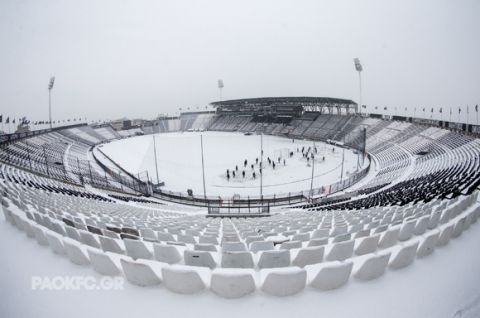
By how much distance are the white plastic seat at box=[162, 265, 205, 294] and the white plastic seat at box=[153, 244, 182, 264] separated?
85 centimetres

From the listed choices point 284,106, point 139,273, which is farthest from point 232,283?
point 284,106

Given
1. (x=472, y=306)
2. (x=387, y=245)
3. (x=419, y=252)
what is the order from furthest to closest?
(x=387, y=245) < (x=419, y=252) < (x=472, y=306)

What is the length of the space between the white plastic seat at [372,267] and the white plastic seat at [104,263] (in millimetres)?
4082

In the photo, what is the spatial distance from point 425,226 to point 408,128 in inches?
2018

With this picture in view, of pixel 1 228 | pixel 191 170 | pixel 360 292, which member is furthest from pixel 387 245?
pixel 191 170

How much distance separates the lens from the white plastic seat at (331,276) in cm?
389

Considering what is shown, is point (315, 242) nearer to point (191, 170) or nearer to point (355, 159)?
point (191, 170)

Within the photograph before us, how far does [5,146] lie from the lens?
40906 mm

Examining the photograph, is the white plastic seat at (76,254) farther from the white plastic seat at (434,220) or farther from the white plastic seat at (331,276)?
the white plastic seat at (434,220)

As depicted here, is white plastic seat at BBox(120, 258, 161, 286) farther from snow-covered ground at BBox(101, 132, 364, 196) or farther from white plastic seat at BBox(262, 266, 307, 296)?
snow-covered ground at BBox(101, 132, 364, 196)

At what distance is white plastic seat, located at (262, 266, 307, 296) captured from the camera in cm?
375

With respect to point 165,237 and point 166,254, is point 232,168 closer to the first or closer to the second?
point 165,237

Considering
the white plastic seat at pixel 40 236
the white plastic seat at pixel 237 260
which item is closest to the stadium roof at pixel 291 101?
the white plastic seat at pixel 237 260

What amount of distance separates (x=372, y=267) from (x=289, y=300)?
152 centimetres
